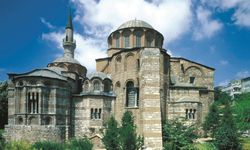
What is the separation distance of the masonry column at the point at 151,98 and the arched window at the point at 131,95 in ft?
7.22

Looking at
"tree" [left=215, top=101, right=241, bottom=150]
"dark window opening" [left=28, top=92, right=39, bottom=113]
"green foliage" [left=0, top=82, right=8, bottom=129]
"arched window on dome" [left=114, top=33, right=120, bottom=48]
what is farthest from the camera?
"green foliage" [left=0, top=82, right=8, bottom=129]

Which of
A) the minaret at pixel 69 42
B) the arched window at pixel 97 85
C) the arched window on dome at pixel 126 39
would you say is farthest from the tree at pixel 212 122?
the minaret at pixel 69 42

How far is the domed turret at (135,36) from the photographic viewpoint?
118 feet

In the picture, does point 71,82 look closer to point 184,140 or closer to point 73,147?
point 73,147

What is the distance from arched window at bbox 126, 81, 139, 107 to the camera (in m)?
30.5

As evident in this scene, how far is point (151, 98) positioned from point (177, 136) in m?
4.42

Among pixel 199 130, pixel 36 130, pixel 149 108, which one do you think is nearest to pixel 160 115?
pixel 149 108

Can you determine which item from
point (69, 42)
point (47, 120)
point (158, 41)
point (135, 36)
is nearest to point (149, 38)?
point (158, 41)

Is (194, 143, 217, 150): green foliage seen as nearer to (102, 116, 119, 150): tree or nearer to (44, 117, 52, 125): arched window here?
(102, 116, 119, 150): tree

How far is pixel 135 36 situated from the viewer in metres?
36.3

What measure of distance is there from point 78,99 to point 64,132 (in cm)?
399

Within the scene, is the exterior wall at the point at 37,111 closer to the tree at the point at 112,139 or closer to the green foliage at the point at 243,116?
the tree at the point at 112,139

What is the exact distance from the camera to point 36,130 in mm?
27672

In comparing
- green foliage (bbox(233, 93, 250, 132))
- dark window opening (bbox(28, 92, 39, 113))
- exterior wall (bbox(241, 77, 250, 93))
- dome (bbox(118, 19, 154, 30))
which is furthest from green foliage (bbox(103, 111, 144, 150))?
exterior wall (bbox(241, 77, 250, 93))
